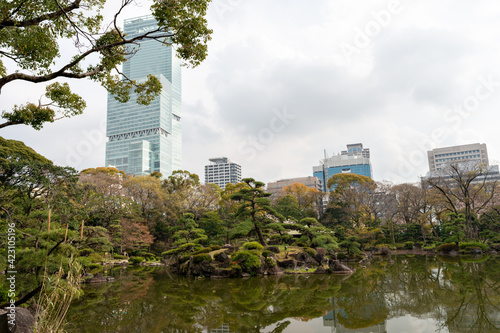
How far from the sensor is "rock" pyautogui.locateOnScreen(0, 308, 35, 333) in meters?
4.15

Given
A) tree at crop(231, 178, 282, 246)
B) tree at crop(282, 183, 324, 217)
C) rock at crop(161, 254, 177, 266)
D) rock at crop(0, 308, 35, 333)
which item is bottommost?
rock at crop(161, 254, 177, 266)

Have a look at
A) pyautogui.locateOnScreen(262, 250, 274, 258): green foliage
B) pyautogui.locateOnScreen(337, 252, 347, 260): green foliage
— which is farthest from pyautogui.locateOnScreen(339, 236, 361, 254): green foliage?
pyautogui.locateOnScreen(262, 250, 274, 258): green foliage

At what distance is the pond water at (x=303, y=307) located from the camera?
17.5ft

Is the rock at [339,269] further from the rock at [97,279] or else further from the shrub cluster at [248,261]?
the rock at [97,279]

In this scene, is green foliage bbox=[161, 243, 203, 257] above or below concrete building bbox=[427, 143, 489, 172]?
below

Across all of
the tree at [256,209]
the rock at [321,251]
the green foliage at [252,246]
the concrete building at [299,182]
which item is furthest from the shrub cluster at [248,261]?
the concrete building at [299,182]

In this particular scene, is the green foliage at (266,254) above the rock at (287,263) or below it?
above

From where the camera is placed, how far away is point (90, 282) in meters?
11.8

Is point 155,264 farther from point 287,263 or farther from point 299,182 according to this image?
point 299,182

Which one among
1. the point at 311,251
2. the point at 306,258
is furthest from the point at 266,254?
the point at 311,251

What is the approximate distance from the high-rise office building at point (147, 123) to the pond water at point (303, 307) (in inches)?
2576

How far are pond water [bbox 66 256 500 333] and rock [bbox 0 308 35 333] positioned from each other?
1361 mm

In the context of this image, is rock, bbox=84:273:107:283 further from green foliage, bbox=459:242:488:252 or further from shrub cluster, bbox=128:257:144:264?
green foliage, bbox=459:242:488:252

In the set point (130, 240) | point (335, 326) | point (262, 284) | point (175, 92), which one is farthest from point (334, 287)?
point (175, 92)
